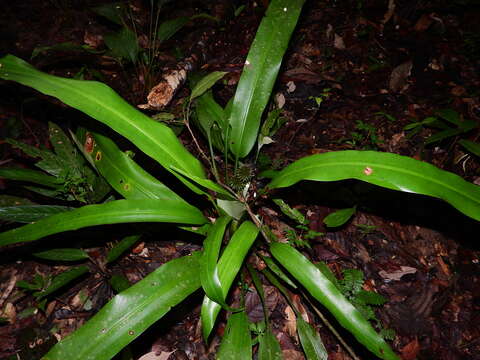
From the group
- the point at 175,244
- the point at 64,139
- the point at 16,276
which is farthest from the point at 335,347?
the point at 64,139

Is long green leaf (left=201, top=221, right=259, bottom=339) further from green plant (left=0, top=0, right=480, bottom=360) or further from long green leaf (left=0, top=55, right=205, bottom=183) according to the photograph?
long green leaf (left=0, top=55, right=205, bottom=183)

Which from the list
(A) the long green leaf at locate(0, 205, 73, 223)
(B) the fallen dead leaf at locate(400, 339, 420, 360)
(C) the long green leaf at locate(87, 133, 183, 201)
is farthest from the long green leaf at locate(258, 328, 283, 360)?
(A) the long green leaf at locate(0, 205, 73, 223)

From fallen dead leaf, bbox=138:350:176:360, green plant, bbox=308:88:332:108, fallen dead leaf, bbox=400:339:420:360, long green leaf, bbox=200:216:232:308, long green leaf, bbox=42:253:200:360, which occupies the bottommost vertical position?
fallen dead leaf, bbox=138:350:176:360

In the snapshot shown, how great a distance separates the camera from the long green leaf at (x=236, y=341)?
128 centimetres

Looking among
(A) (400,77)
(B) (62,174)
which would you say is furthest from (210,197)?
(A) (400,77)

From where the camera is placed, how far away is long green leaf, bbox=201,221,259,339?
1151mm

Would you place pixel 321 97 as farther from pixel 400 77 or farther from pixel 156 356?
pixel 156 356

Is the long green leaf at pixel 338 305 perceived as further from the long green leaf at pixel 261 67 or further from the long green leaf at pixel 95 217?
the long green leaf at pixel 261 67

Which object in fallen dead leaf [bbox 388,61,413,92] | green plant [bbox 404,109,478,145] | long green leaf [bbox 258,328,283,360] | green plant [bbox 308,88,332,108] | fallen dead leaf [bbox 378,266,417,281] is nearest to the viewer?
long green leaf [bbox 258,328,283,360]

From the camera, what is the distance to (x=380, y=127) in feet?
7.23

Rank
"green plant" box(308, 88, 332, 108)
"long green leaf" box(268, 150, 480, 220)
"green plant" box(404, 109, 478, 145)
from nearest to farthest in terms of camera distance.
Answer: "long green leaf" box(268, 150, 480, 220)
"green plant" box(404, 109, 478, 145)
"green plant" box(308, 88, 332, 108)

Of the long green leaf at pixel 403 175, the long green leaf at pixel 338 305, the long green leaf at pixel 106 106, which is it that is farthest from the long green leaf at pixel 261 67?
the long green leaf at pixel 338 305

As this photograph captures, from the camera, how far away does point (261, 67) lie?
1.53 meters

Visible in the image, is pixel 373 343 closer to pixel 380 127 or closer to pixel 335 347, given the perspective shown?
pixel 335 347
